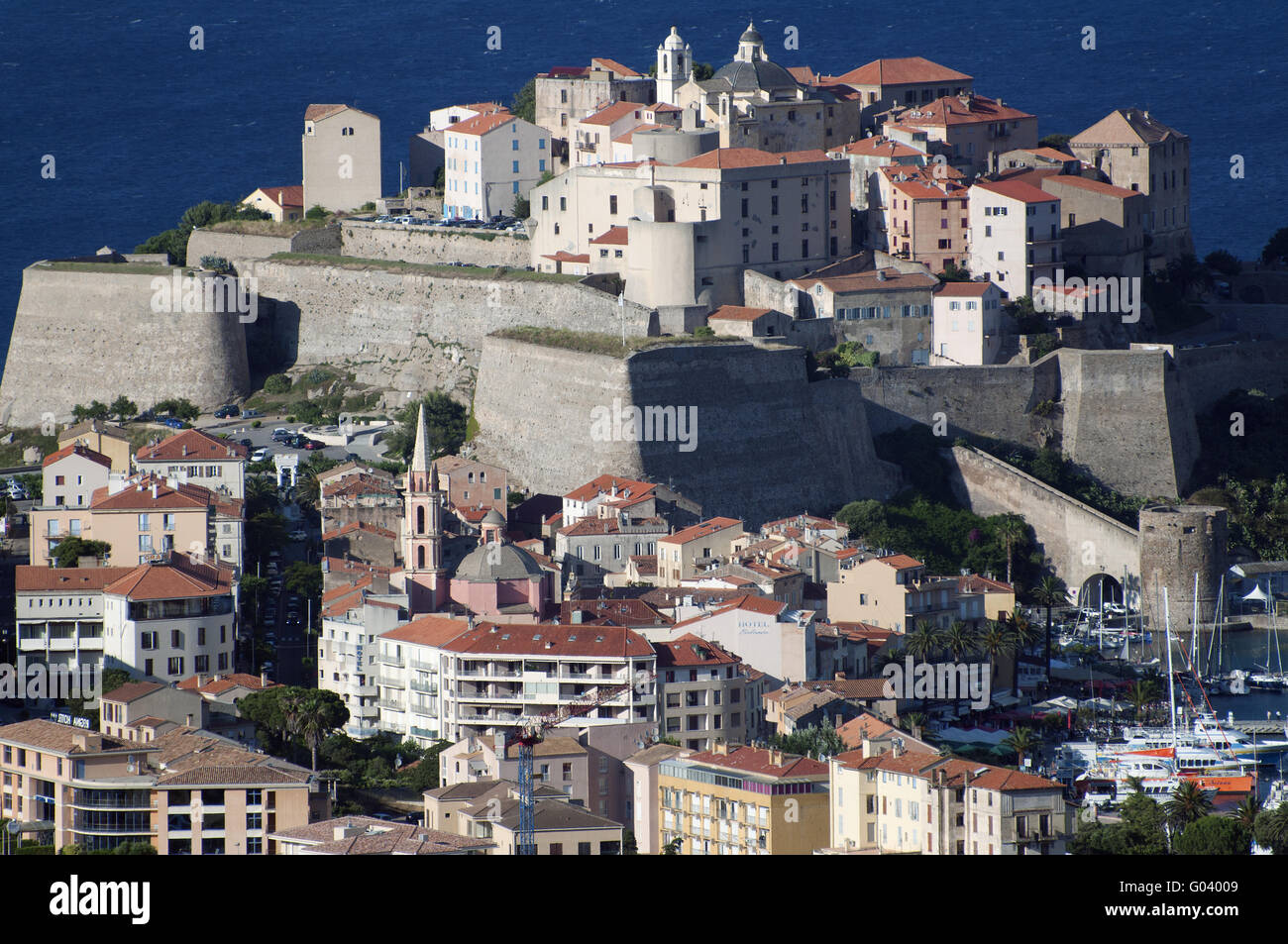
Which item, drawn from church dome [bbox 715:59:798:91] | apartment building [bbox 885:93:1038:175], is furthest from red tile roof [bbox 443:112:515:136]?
apartment building [bbox 885:93:1038:175]

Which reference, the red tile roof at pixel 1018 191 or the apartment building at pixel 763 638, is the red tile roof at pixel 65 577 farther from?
the red tile roof at pixel 1018 191

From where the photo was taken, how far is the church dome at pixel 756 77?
172 feet

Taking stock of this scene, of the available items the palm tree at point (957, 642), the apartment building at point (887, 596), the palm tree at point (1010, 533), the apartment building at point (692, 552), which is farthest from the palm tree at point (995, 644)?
the palm tree at point (1010, 533)

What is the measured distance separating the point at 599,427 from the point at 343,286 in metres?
10.2

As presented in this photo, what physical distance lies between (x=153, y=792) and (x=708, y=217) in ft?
73.0

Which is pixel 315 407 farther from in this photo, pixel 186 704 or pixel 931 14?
pixel 931 14

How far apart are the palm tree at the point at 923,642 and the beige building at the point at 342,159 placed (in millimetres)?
21482

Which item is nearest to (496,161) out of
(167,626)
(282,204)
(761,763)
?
(282,204)

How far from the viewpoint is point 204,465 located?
1775 inches

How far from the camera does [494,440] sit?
48344 mm

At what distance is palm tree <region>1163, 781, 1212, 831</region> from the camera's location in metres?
30.3
